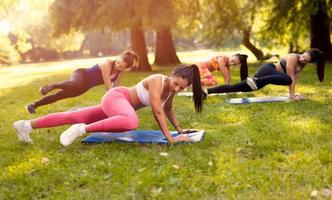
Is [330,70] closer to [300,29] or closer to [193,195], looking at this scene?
[300,29]

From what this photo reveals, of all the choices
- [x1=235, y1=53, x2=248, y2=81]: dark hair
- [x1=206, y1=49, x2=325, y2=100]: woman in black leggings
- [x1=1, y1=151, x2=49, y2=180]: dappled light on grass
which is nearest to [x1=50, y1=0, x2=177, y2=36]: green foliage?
[x1=235, y1=53, x2=248, y2=81]: dark hair

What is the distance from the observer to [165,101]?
19.2 feet

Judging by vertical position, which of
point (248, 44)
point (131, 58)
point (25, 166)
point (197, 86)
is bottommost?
point (248, 44)

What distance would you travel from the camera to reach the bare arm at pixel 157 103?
17.6 feet

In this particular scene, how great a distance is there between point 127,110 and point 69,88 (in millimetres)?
3019

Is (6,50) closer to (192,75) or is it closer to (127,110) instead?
(127,110)

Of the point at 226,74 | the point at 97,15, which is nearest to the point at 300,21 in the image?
the point at 97,15

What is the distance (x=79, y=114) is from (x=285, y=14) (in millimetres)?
14520

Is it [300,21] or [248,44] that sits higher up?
[300,21]

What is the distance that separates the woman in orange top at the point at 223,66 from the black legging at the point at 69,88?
3.87 m

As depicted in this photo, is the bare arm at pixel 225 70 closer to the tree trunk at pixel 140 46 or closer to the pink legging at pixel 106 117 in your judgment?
the pink legging at pixel 106 117

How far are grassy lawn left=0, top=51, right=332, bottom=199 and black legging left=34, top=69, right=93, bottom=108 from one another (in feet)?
3.83

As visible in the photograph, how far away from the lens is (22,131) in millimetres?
5977

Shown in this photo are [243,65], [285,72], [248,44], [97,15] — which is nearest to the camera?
[285,72]
